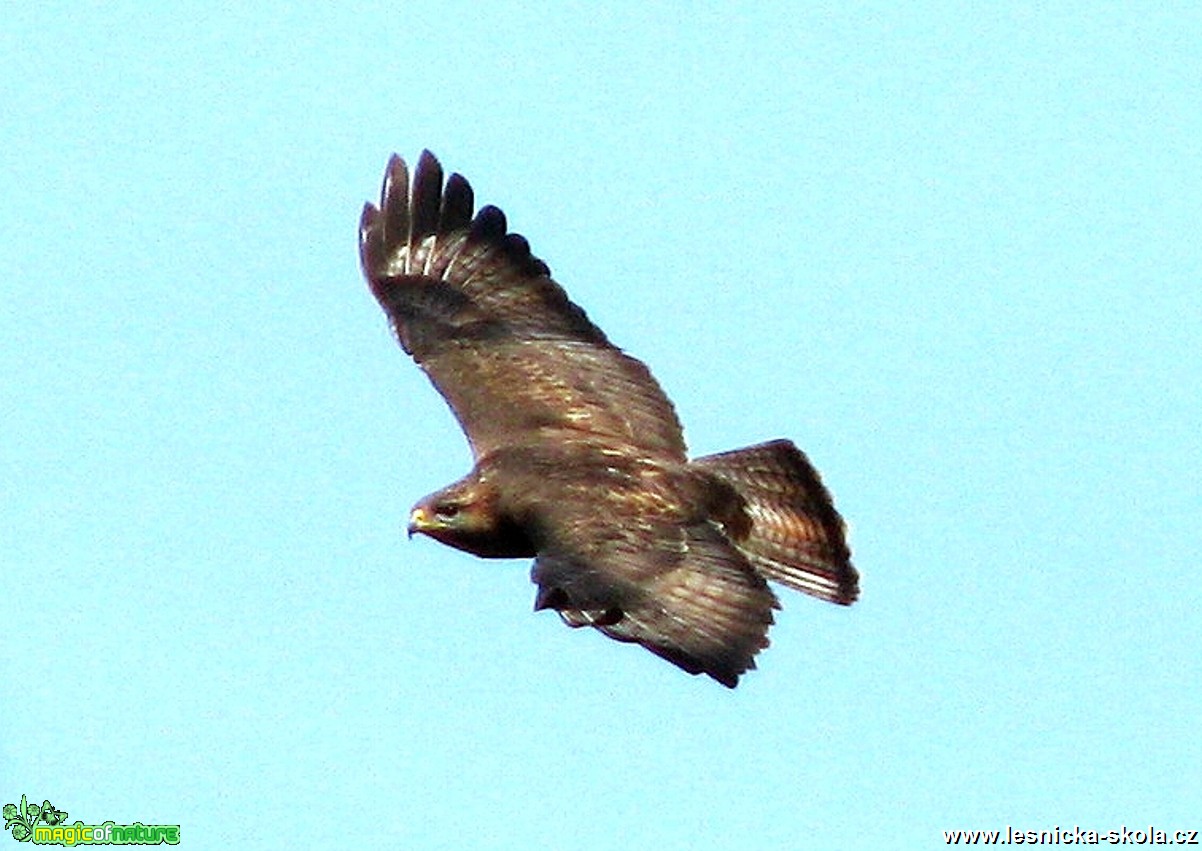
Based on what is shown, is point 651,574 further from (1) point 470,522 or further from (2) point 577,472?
(1) point 470,522

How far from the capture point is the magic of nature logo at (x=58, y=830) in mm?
18781

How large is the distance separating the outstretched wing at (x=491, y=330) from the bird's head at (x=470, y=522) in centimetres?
81

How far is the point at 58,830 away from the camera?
1908 centimetres

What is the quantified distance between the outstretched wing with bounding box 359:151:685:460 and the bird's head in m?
0.81

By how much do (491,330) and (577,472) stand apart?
198 cm

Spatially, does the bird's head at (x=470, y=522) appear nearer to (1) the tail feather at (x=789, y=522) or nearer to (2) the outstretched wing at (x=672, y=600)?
(2) the outstretched wing at (x=672, y=600)

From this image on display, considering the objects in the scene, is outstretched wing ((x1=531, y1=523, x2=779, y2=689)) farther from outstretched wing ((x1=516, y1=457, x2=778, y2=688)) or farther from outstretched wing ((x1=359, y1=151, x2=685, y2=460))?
outstretched wing ((x1=359, y1=151, x2=685, y2=460))

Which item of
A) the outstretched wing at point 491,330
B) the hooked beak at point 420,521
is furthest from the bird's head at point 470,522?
the outstretched wing at point 491,330

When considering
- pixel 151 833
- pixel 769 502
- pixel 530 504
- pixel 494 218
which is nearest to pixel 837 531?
pixel 769 502

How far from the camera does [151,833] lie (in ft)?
60.5

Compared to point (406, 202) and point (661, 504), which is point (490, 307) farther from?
point (661, 504)

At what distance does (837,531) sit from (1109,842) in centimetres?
292

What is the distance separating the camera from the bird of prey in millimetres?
15320

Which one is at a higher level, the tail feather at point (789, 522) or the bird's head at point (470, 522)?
the tail feather at point (789, 522)
